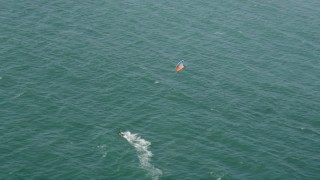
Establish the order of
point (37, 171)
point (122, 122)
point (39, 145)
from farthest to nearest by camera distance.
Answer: point (122, 122) < point (39, 145) < point (37, 171)

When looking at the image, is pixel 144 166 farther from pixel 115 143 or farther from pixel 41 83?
pixel 41 83

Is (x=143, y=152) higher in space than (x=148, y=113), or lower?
lower

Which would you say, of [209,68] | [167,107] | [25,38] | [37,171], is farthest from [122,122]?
[25,38]

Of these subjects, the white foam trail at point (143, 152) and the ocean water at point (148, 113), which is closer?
the white foam trail at point (143, 152)

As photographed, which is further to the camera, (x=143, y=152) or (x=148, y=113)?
(x=148, y=113)
